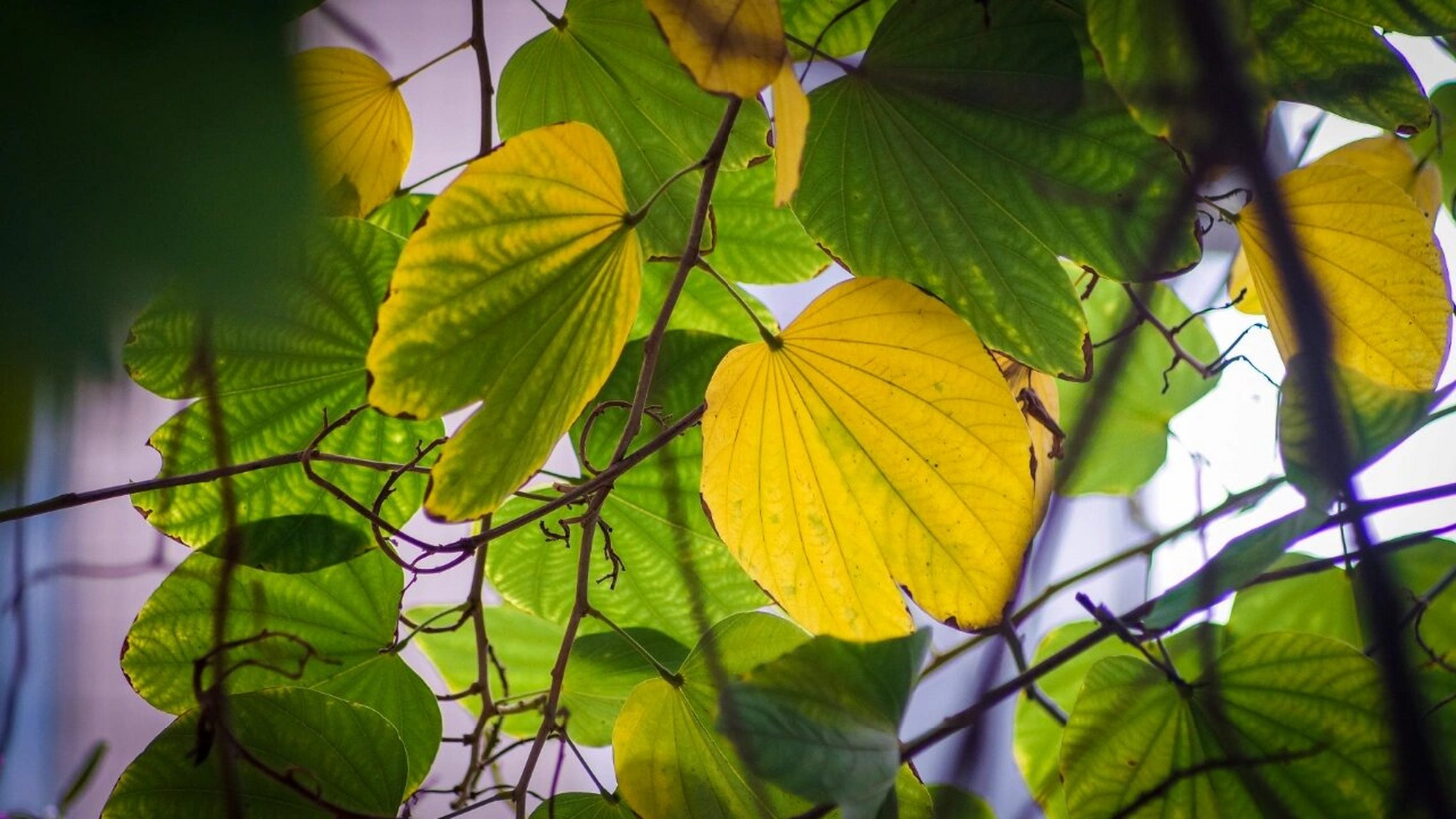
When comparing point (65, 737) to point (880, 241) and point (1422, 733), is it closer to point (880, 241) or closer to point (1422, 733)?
point (880, 241)

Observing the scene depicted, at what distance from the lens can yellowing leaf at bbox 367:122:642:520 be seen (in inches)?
12.4

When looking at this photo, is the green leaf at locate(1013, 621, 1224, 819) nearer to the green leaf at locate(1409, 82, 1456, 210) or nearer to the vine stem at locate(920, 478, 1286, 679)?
the vine stem at locate(920, 478, 1286, 679)

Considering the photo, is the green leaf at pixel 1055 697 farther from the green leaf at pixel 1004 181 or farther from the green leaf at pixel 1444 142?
the green leaf at pixel 1444 142

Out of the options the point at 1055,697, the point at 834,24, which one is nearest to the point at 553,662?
the point at 1055,697

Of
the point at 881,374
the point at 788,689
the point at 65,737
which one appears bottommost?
the point at 65,737

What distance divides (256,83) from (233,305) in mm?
21

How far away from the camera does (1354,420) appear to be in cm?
38

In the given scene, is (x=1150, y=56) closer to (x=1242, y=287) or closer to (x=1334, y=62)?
(x=1334, y=62)

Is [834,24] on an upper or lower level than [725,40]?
upper

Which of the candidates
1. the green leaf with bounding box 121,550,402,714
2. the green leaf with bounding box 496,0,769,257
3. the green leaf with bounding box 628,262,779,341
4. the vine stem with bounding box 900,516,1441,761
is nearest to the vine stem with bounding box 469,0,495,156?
the green leaf with bounding box 496,0,769,257

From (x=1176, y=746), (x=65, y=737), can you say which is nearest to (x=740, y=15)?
(x=1176, y=746)

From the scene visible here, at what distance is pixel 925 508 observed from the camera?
1.26ft

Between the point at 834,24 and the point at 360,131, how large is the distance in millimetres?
267

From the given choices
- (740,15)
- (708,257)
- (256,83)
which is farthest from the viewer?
(708,257)
